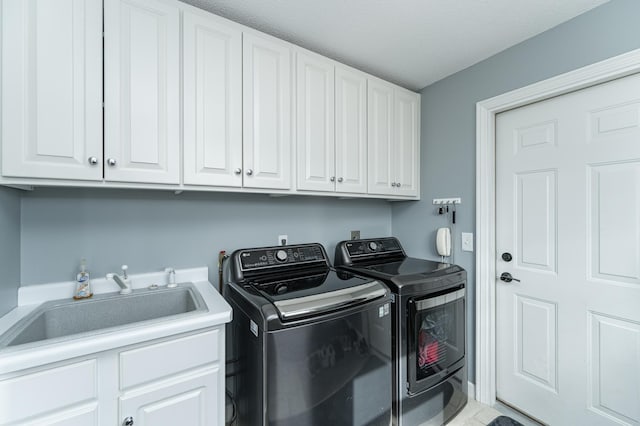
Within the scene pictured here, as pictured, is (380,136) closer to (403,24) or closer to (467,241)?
(403,24)

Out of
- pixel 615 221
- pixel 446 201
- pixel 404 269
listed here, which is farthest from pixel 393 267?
pixel 615 221

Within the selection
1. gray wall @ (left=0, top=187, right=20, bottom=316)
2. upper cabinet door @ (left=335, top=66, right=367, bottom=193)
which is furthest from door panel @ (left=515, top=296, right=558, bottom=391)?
gray wall @ (left=0, top=187, right=20, bottom=316)

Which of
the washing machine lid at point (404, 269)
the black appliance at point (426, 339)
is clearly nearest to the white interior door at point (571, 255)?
the black appliance at point (426, 339)

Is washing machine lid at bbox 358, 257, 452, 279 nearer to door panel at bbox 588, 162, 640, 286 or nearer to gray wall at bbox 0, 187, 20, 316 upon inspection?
door panel at bbox 588, 162, 640, 286


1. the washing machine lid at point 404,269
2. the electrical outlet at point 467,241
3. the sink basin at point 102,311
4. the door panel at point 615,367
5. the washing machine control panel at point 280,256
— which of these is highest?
the electrical outlet at point 467,241

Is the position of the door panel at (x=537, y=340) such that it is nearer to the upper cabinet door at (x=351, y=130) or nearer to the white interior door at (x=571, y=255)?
the white interior door at (x=571, y=255)

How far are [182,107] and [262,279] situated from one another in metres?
1.03

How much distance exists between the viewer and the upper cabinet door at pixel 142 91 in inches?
47.9

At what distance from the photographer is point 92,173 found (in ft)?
3.89

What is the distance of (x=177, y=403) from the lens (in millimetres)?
1104

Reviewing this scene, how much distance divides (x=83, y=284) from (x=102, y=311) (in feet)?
0.54

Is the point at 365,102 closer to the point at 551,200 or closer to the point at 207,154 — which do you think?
the point at 207,154

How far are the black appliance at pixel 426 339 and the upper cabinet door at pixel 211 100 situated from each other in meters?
1.13

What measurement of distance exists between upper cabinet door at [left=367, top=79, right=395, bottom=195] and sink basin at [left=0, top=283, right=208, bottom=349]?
1448 millimetres
